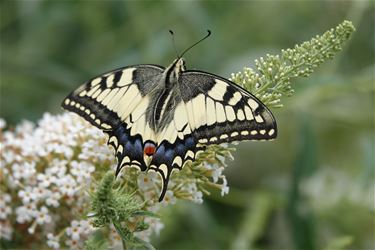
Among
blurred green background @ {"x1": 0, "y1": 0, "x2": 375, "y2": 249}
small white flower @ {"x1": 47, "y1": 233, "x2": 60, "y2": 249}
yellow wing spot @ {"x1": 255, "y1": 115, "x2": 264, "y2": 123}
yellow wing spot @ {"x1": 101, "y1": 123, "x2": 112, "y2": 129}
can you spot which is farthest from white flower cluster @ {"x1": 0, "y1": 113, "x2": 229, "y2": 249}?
blurred green background @ {"x1": 0, "y1": 0, "x2": 375, "y2": 249}

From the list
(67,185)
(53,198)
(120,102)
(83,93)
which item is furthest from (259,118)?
(53,198)

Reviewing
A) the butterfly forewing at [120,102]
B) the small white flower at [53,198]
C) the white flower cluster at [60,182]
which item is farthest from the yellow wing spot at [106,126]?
the small white flower at [53,198]

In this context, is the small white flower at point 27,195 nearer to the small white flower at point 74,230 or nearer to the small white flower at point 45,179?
the small white flower at point 45,179

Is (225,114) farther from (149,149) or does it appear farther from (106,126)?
(106,126)

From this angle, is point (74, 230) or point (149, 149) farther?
point (74, 230)

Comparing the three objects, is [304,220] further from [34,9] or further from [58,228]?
[34,9]

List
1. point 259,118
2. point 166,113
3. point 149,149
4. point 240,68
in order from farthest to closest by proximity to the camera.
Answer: point 240,68
point 166,113
point 149,149
point 259,118
